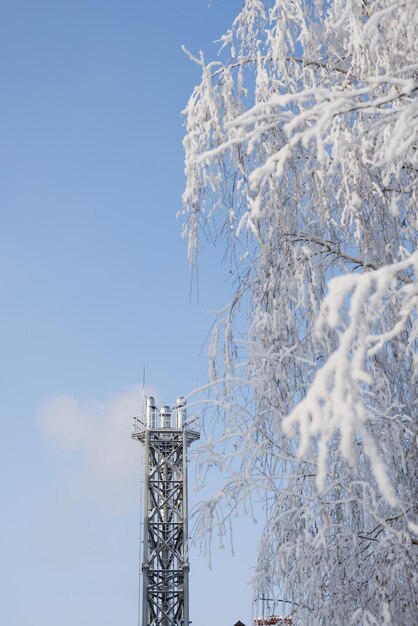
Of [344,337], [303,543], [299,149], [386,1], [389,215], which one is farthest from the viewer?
[299,149]

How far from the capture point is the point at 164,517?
89.5ft

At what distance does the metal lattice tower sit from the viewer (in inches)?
1029

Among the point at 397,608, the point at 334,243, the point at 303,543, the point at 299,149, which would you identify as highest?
the point at 299,149

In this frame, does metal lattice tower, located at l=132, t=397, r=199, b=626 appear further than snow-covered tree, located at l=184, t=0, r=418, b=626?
Yes

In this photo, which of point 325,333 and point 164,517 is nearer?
point 325,333

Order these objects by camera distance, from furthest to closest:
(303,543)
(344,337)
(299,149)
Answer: (299,149) < (303,543) < (344,337)

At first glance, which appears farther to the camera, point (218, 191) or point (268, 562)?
point (218, 191)

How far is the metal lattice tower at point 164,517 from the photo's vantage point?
1029 inches

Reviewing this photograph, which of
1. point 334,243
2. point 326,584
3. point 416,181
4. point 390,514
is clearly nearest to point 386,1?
point 416,181

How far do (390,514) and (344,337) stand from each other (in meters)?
2.36

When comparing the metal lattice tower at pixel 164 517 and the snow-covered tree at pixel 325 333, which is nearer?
the snow-covered tree at pixel 325 333

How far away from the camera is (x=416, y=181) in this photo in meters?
4.53

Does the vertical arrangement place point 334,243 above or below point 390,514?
above

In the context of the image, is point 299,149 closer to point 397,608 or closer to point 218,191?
point 218,191
